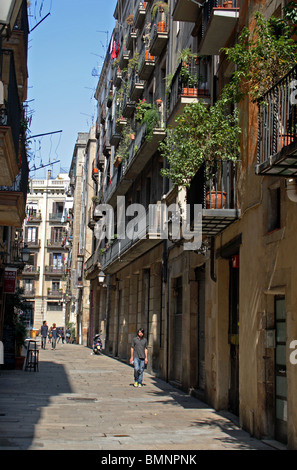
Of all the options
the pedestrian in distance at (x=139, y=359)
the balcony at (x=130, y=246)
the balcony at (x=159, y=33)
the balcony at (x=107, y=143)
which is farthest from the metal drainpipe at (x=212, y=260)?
the balcony at (x=107, y=143)

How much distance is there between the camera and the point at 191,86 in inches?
632

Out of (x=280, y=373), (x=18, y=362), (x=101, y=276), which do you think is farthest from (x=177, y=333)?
(x=101, y=276)

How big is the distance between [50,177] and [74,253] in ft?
100

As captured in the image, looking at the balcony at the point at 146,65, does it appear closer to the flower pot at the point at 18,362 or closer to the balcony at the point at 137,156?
the balcony at the point at 137,156

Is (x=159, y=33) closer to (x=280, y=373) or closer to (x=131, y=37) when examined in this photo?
(x=131, y=37)

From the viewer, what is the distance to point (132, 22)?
2970 cm

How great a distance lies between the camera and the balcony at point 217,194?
11820 millimetres

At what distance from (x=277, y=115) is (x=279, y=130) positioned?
67 cm

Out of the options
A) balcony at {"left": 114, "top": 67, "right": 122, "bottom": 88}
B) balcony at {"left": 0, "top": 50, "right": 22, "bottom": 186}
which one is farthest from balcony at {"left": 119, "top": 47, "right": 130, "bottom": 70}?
balcony at {"left": 0, "top": 50, "right": 22, "bottom": 186}

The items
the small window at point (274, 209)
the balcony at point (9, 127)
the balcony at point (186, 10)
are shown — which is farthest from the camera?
the balcony at point (186, 10)

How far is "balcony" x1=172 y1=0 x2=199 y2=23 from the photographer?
16094mm

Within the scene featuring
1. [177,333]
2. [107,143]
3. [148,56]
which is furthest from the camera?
[107,143]

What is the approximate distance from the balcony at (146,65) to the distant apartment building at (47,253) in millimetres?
47984

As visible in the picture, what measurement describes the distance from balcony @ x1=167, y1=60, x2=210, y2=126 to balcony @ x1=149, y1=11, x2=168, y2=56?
5281mm
